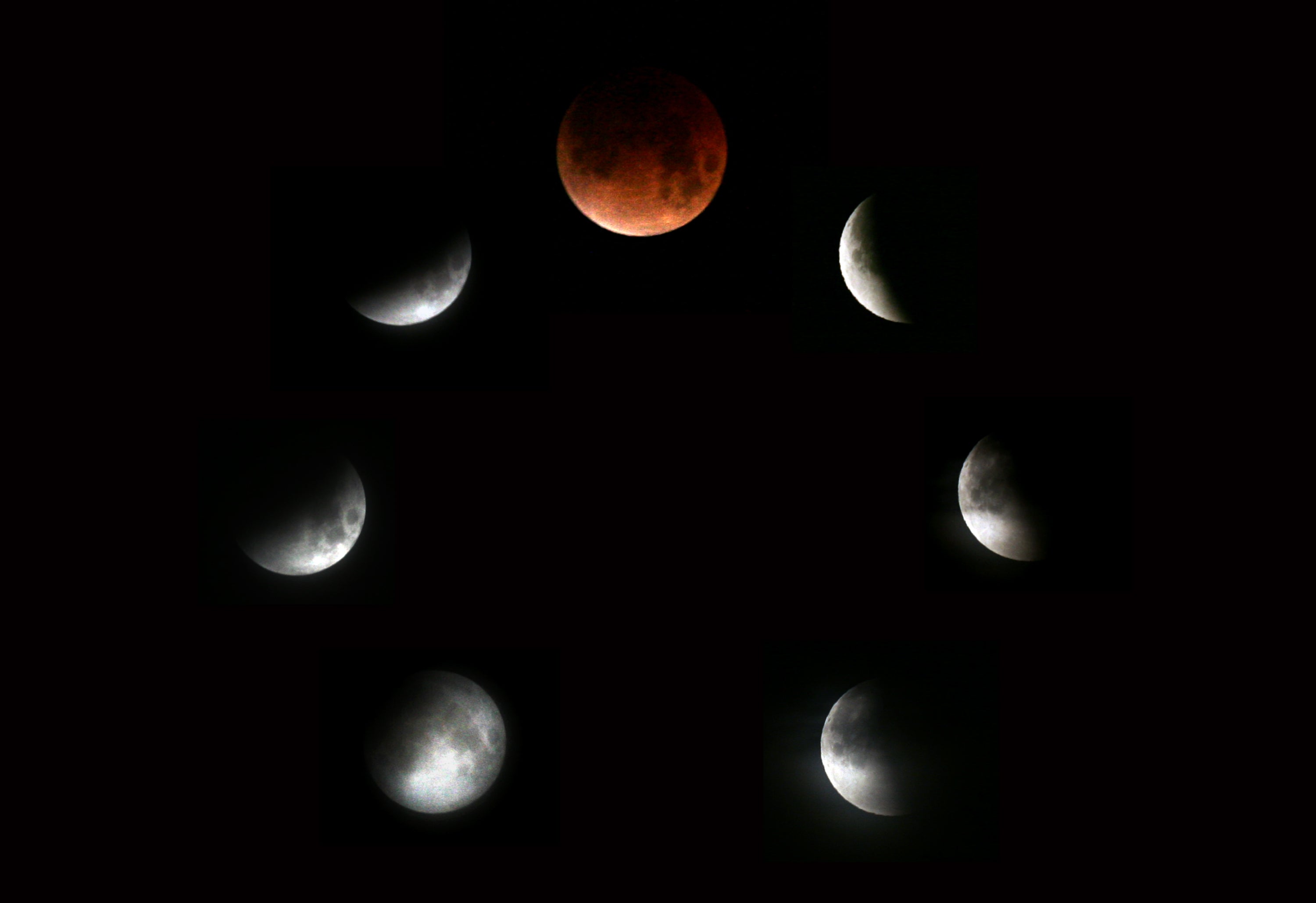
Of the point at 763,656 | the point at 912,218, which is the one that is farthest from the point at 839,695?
the point at 912,218

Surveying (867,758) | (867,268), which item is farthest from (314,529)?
(867,268)

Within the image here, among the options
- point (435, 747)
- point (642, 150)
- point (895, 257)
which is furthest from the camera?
point (642, 150)

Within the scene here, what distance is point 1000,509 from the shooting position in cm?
427

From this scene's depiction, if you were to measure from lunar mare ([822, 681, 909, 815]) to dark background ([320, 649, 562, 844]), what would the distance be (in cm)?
153

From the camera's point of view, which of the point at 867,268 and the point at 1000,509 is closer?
the point at 1000,509

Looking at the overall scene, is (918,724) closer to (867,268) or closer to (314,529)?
(867,268)

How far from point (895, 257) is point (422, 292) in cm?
A: 260

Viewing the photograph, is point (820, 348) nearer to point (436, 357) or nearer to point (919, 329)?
point (919, 329)

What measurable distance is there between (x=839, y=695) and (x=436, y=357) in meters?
2.95

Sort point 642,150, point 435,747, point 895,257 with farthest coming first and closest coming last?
point 642,150 → point 895,257 → point 435,747

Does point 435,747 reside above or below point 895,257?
below

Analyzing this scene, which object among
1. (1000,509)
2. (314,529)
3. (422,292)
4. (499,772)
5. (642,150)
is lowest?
(499,772)

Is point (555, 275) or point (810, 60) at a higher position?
point (810, 60)

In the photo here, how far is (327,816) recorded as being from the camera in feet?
14.3
